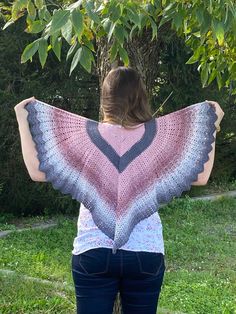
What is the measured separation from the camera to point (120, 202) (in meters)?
2.56

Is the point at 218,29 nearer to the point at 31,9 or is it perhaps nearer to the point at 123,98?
the point at 123,98

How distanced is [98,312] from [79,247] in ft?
0.96

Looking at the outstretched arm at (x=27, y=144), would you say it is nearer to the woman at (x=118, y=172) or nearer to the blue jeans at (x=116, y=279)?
the woman at (x=118, y=172)

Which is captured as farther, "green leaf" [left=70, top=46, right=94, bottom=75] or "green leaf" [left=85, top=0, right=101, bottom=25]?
"green leaf" [left=70, top=46, right=94, bottom=75]

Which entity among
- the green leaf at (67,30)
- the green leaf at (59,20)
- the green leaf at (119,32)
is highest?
the green leaf at (59,20)

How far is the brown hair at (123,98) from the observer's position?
2.57m

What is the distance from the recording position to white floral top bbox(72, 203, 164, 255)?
8.19ft

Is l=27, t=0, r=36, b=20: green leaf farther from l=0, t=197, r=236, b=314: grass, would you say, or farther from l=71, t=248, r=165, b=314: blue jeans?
l=0, t=197, r=236, b=314: grass

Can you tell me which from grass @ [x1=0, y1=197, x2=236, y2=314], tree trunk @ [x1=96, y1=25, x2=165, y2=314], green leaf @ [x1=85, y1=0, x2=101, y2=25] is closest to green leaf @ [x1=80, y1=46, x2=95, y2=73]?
green leaf @ [x1=85, y1=0, x2=101, y2=25]

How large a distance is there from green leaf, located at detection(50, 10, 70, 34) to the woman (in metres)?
0.49

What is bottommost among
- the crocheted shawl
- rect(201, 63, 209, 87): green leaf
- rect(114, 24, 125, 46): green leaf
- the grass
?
the grass

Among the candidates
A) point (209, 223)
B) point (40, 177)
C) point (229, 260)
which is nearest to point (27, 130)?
point (40, 177)

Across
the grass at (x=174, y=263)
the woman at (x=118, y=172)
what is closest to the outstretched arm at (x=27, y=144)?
the woman at (x=118, y=172)

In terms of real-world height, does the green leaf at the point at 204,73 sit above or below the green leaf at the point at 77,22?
below
